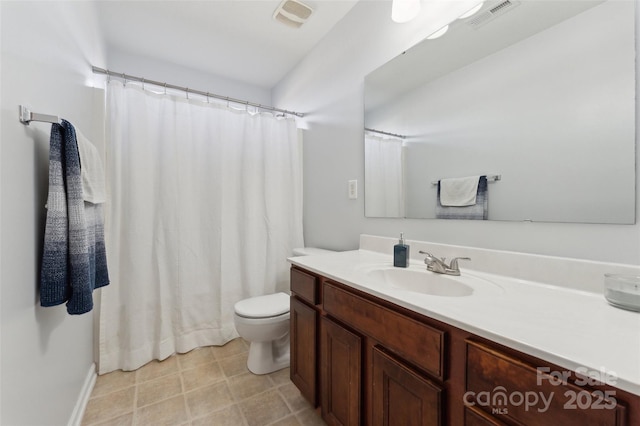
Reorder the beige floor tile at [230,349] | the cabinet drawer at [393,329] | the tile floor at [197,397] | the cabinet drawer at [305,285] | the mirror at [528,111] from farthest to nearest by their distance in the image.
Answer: the beige floor tile at [230,349]
the tile floor at [197,397]
the cabinet drawer at [305,285]
the mirror at [528,111]
the cabinet drawer at [393,329]

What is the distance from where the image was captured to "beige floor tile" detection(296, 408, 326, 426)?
1349 mm

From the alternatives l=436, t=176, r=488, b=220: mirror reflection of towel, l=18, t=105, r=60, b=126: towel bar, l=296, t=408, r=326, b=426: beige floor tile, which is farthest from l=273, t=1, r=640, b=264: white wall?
l=18, t=105, r=60, b=126: towel bar

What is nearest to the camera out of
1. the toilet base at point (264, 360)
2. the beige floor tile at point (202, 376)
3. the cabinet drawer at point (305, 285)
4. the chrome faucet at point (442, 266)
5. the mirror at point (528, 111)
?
the mirror at point (528, 111)

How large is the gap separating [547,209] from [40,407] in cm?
194

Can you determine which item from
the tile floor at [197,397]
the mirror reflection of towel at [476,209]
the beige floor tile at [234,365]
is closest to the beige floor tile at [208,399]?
the tile floor at [197,397]

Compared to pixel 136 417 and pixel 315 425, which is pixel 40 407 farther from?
pixel 315 425

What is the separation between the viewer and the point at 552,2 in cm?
94

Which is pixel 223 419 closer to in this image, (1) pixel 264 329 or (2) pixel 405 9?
(1) pixel 264 329

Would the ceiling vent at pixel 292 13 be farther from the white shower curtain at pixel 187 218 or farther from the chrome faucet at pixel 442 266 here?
the chrome faucet at pixel 442 266

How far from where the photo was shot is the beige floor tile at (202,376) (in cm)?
165

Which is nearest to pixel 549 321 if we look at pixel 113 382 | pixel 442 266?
pixel 442 266

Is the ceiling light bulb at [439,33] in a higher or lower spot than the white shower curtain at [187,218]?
higher

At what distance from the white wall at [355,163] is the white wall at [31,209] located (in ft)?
5.02

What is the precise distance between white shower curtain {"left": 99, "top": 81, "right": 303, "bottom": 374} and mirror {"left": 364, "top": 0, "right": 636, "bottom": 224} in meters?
1.26
